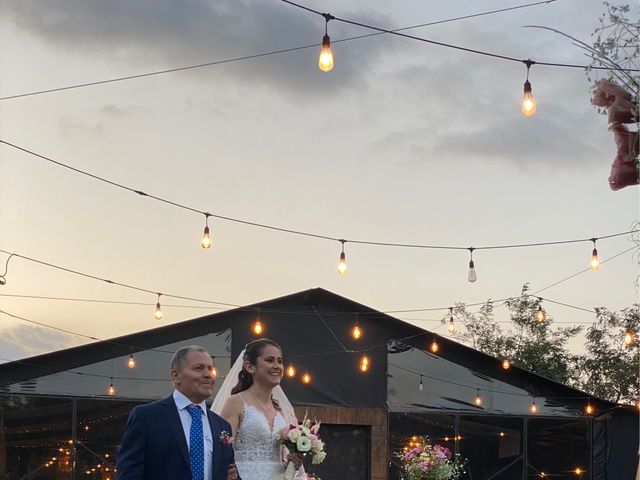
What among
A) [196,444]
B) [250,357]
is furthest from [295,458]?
[196,444]

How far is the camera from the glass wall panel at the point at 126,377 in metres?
15.5

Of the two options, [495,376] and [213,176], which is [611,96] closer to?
[213,176]

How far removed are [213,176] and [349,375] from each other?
3.59 metres

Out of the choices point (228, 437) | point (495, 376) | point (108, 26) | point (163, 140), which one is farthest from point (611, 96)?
point (495, 376)

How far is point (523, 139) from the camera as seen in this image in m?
15.5

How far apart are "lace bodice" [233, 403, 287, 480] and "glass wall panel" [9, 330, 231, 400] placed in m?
9.38

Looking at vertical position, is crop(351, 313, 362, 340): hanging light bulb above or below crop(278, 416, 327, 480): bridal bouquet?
above

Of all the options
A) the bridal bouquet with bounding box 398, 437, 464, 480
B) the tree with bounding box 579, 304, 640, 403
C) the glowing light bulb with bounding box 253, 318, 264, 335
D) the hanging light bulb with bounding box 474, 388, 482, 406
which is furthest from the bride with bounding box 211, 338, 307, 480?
the tree with bounding box 579, 304, 640, 403

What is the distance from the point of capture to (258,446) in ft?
21.7

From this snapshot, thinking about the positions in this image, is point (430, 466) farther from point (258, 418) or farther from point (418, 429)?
point (258, 418)

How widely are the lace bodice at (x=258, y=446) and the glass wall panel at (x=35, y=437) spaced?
29.9 feet

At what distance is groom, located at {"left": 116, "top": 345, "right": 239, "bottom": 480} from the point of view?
15.4 feet

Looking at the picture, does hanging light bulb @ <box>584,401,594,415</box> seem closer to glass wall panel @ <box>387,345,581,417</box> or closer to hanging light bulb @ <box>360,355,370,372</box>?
glass wall panel @ <box>387,345,581,417</box>

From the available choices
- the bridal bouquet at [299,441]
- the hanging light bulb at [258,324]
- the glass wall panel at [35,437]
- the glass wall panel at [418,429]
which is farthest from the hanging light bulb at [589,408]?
the bridal bouquet at [299,441]
